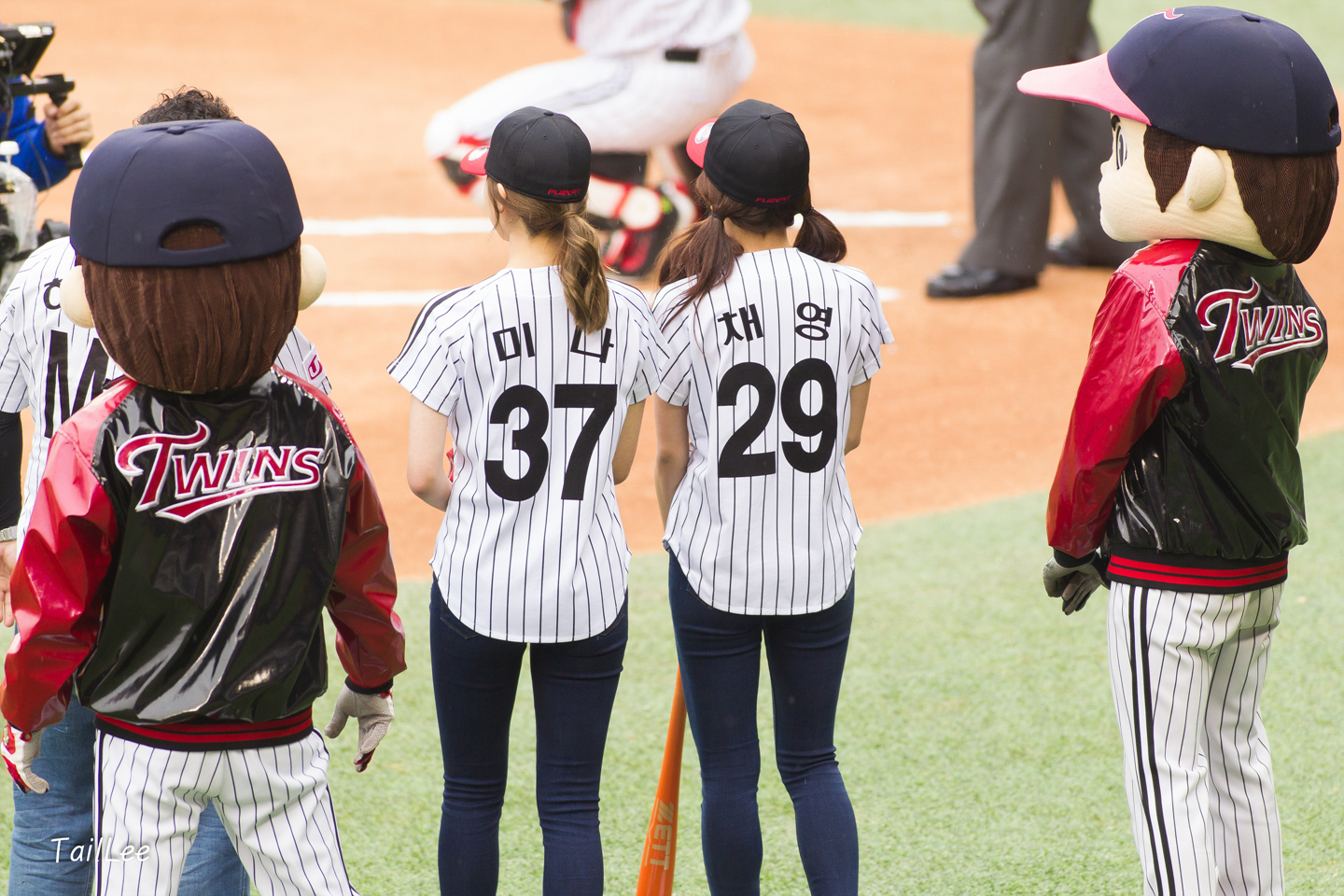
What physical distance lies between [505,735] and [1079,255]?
20.6 ft

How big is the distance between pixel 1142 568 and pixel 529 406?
3.42ft

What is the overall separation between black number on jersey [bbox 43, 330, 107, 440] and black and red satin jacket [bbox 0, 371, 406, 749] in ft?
0.91

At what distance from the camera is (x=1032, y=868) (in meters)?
3.06

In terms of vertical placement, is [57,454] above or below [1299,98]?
below

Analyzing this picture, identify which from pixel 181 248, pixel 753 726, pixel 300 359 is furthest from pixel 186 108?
pixel 753 726

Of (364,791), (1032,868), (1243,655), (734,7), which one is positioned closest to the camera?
(1243,655)

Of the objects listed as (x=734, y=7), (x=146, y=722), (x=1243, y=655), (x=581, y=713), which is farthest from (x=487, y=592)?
(x=734, y=7)

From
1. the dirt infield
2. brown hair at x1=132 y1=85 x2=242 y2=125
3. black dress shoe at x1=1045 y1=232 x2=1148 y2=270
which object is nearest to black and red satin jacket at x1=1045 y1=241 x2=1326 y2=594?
brown hair at x1=132 y1=85 x2=242 y2=125

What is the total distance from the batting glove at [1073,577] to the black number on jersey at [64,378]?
5.30ft

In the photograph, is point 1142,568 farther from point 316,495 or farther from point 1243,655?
point 316,495

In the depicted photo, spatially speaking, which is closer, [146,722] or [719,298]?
[146,722]

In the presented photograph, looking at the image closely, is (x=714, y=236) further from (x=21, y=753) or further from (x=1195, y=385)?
(x=21, y=753)

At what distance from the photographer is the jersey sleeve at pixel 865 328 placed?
2.49m

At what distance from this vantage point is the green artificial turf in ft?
10.1
